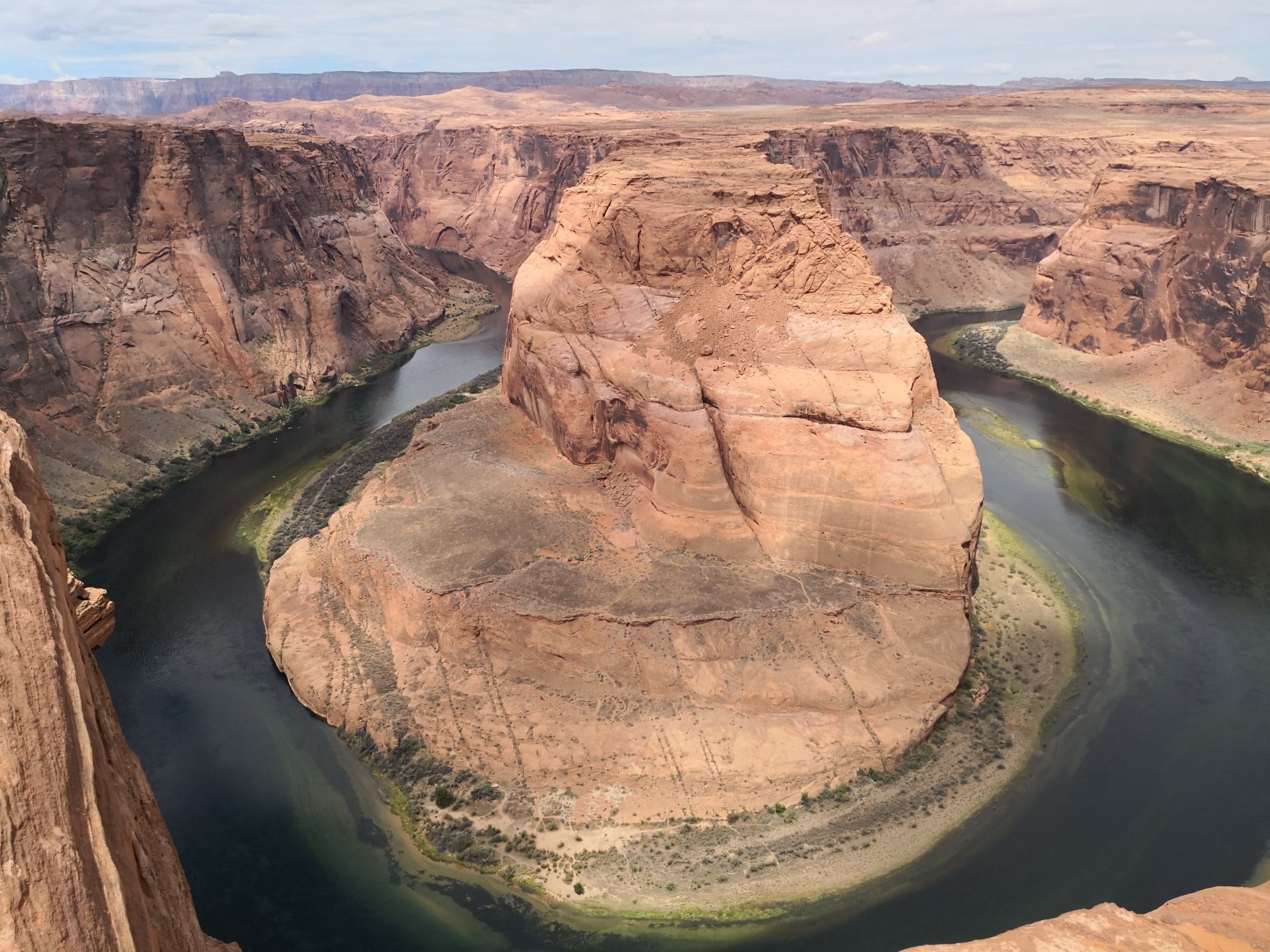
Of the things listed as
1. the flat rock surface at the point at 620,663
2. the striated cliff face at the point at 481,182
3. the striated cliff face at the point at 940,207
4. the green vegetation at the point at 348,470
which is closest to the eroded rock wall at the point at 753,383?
the flat rock surface at the point at 620,663

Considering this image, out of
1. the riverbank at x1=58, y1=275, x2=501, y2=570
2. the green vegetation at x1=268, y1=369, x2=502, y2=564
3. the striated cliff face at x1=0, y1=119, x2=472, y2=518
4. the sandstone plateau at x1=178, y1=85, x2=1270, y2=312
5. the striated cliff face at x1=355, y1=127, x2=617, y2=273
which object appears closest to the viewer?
the green vegetation at x1=268, y1=369, x2=502, y2=564

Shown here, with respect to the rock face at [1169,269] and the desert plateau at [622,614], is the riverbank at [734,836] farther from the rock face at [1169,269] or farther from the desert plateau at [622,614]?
the rock face at [1169,269]

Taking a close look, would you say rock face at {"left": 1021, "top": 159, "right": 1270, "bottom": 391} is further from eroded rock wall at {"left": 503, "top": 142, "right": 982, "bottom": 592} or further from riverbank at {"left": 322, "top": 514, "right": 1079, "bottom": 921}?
riverbank at {"left": 322, "top": 514, "right": 1079, "bottom": 921}

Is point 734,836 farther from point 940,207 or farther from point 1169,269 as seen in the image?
point 940,207

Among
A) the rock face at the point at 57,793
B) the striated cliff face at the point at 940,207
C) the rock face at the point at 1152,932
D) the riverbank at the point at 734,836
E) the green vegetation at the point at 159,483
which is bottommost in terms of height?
the riverbank at the point at 734,836

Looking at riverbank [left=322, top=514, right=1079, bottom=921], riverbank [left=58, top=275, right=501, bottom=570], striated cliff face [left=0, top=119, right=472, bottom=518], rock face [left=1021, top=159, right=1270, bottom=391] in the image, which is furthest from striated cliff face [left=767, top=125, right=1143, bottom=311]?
riverbank [left=322, top=514, right=1079, bottom=921]

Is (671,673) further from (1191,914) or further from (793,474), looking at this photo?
(1191,914)
